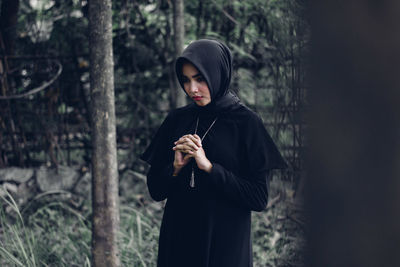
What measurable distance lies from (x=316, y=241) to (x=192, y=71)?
1.59 m

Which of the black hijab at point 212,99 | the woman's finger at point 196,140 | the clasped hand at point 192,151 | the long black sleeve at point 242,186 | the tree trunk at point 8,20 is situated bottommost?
the long black sleeve at point 242,186

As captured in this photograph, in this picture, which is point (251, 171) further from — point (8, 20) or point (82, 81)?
point (8, 20)

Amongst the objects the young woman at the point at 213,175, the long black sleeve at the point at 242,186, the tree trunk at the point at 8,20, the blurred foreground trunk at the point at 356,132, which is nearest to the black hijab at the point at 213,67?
the young woman at the point at 213,175

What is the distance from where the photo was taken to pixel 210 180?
198 cm

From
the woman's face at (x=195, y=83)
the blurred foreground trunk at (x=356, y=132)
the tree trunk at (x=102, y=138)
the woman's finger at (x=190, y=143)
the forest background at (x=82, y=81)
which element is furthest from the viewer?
the forest background at (x=82, y=81)

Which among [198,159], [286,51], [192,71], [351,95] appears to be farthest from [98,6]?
[351,95]

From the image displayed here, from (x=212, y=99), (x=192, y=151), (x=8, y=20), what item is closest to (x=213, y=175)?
(x=192, y=151)

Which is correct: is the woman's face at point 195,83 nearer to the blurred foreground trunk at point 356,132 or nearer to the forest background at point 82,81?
the blurred foreground trunk at point 356,132

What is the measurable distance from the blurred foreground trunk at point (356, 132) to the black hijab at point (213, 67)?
1.51 m

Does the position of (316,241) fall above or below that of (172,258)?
above

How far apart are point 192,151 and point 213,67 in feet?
1.25

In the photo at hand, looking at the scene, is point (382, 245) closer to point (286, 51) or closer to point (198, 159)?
point (286, 51)

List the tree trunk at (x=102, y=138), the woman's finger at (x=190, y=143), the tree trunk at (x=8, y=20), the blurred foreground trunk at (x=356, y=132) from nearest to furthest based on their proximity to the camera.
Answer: the blurred foreground trunk at (x=356, y=132) < the woman's finger at (x=190, y=143) < the tree trunk at (x=102, y=138) < the tree trunk at (x=8, y=20)

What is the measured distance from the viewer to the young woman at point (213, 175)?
6.59 feet
